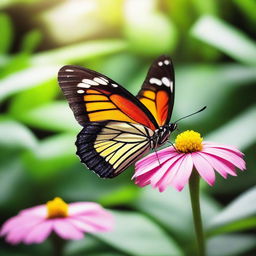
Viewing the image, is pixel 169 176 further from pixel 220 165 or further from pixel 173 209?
pixel 173 209

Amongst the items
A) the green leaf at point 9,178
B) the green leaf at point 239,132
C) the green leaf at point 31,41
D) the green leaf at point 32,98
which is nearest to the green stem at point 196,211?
the green leaf at point 239,132

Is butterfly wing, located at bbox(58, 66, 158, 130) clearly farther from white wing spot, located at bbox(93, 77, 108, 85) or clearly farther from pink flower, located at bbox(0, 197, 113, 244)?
pink flower, located at bbox(0, 197, 113, 244)

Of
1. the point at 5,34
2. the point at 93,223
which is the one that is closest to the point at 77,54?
the point at 5,34

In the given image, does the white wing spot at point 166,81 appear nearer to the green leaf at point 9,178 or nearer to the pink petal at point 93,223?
the pink petal at point 93,223

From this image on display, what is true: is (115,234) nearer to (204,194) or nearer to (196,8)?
(204,194)

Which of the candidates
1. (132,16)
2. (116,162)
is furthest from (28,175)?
(132,16)

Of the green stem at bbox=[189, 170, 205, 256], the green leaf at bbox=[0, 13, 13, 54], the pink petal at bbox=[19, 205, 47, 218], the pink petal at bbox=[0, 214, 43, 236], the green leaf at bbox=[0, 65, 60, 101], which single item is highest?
the green leaf at bbox=[0, 13, 13, 54]

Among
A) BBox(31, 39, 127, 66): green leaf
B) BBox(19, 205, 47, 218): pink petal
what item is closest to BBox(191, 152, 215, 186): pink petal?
BBox(19, 205, 47, 218): pink petal
